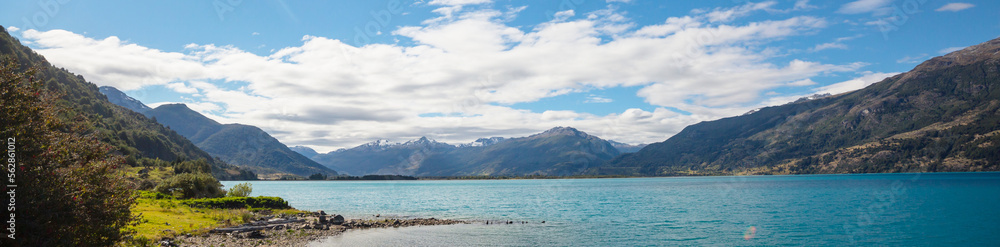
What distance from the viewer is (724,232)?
174ft

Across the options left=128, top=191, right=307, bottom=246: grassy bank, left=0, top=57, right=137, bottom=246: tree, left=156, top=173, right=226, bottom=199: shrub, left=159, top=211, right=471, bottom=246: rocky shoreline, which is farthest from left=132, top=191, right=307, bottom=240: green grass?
left=0, top=57, right=137, bottom=246: tree

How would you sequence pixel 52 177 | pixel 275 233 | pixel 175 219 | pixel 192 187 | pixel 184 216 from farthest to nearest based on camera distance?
pixel 192 187 → pixel 184 216 → pixel 175 219 → pixel 275 233 → pixel 52 177

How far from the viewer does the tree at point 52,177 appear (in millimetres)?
16938

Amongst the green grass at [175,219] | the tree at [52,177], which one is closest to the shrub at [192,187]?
the green grass at [175,219]

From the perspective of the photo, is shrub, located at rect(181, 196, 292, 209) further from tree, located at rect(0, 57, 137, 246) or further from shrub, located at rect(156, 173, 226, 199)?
→ tree, located at rect(0, 57, 137, 246)

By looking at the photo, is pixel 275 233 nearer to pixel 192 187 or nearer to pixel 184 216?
pixel 184 216

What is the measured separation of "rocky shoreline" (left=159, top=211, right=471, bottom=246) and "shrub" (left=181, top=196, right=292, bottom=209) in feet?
A: 55.6

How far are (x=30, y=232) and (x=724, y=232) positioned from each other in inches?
2134

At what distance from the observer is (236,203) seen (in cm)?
7206

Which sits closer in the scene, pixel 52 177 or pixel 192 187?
pixel 52 177

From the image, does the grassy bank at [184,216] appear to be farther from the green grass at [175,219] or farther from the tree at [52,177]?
the tree at [52,177]

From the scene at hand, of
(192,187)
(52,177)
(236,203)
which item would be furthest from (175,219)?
(52,177)

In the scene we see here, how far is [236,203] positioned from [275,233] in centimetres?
3024

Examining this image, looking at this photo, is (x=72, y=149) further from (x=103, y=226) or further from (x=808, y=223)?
(x=808, y=223)
